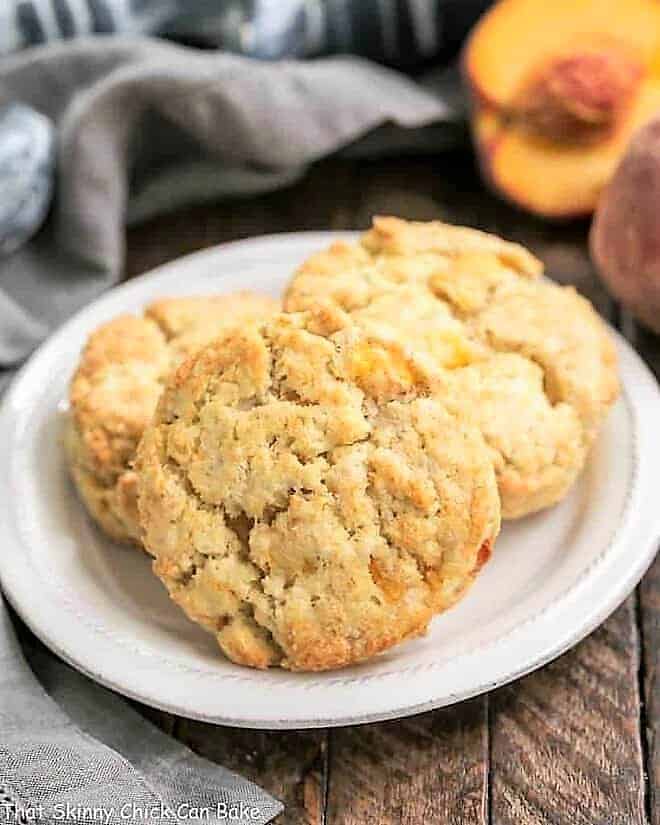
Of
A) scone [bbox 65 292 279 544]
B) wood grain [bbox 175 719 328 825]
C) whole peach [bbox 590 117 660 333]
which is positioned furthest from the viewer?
whole peach [bbox 590 117 660 333]

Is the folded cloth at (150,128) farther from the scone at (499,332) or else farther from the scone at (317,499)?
the scone at (317,499)

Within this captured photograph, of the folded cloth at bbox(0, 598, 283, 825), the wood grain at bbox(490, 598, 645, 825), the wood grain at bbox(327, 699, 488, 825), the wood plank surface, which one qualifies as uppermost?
the folded cloth at bbox(0, 598, 283, 825)

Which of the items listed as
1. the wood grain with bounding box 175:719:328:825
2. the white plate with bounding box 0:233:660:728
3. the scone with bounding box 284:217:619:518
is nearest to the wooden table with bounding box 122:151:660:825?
the wood grain with bounding box 175:719:328:825

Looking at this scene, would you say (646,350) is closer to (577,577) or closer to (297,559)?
(577,577)

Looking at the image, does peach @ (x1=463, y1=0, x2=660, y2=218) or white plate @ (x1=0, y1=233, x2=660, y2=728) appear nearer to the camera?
white plate @ (x1=0, y1=233, x2=660, y2=728)

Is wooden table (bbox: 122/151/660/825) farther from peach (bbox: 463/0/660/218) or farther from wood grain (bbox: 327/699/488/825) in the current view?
peach (bbox: 463/0/660/218)

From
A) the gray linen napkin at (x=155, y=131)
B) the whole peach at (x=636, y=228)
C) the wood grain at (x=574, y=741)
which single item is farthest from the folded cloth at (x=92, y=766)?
the whole peach at (x=636, y=228)

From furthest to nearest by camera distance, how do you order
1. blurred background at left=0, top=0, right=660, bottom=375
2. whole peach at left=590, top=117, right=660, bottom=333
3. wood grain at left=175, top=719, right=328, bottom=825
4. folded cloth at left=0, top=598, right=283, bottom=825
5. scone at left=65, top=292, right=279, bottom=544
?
blurred background at left=0, top=0, right=660, bottom=375 → whole peach at left=590, top=117, right=660, bottom=333 → scone at left=65, top=292, right=279, bottom=544 → wood grain at left=175, top=719, right=328, bottom=825 → folded cloth at left=0, top=598, right=283, bottom=825

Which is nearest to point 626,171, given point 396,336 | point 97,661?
point 396,336
